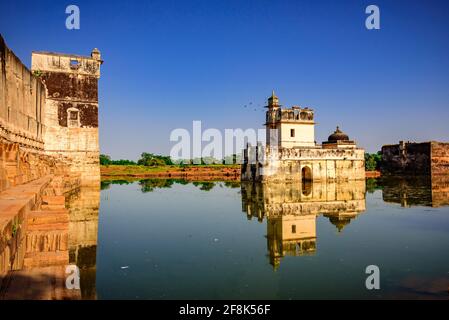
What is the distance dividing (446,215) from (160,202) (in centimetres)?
1224

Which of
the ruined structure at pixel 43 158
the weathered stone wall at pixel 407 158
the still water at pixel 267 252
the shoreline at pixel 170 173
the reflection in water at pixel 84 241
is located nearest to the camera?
the ruined structure at pixel 43 158

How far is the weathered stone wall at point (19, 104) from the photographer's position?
1199cm

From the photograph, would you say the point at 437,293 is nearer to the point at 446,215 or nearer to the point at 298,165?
the point at 446,215

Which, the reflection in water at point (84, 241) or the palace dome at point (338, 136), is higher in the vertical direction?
the palace dome at point (338, 136)

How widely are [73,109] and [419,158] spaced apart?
38472 mm

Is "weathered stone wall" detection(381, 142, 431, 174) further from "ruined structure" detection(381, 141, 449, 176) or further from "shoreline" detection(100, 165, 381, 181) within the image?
"shoreline" detection(100, 165, 381, 181)

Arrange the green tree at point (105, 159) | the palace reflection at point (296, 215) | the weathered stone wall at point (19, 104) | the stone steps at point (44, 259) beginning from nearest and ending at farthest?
the stone steps at point (44, 259)
the palace reflection at point (296, 215)
the weathered stone wall at point (19, 104)
the green tree at point (105, 159)

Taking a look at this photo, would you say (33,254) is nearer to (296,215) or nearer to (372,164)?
(296,215)

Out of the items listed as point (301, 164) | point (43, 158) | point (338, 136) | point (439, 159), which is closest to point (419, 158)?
point (439, 159)

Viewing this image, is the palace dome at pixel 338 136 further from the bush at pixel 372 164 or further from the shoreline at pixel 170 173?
the bush at pixel 372 164

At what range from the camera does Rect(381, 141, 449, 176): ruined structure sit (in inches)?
1617

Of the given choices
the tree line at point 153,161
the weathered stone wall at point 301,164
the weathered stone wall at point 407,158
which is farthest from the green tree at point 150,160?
the weathered stone wall at point 407,158

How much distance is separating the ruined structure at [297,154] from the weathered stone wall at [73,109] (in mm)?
12765
